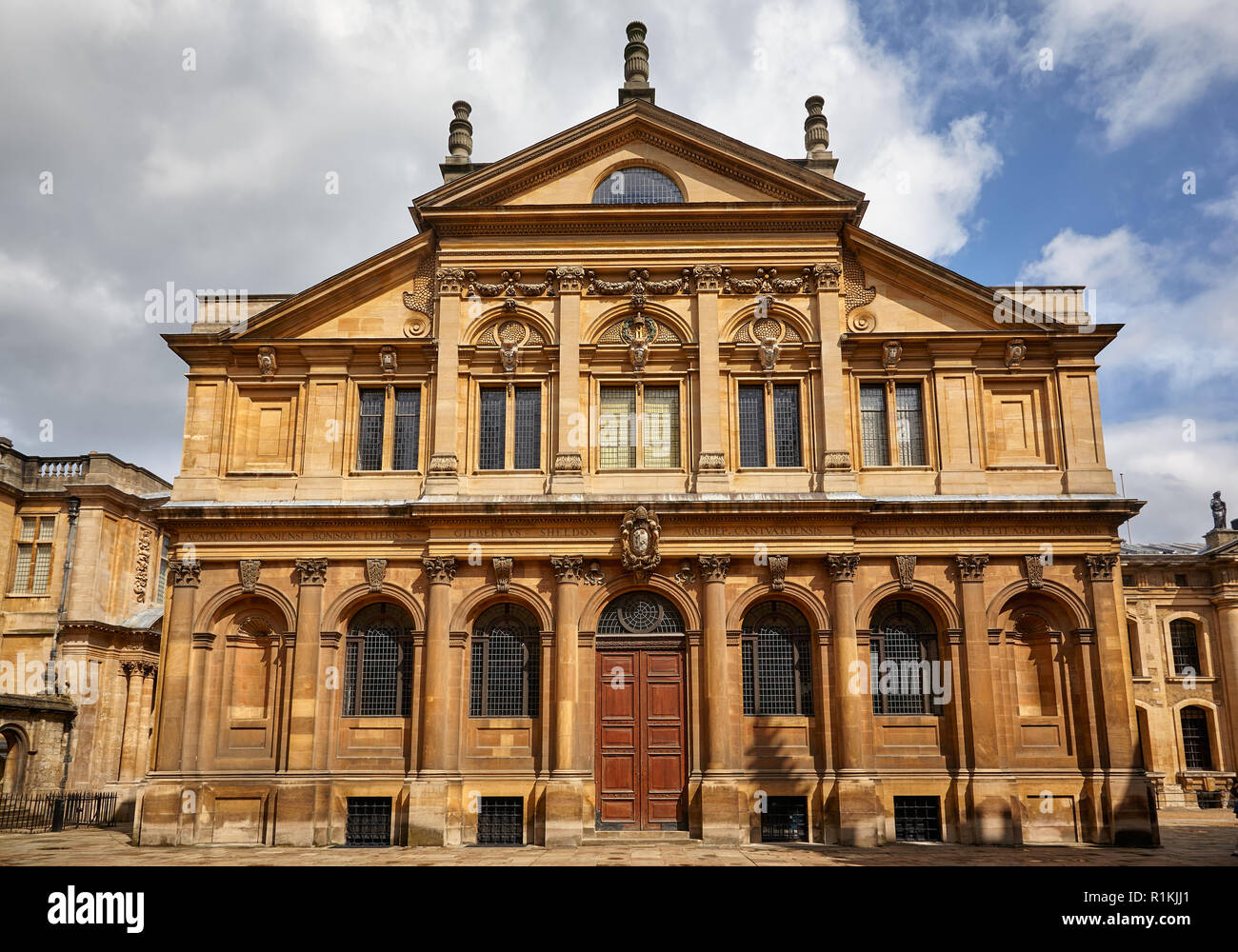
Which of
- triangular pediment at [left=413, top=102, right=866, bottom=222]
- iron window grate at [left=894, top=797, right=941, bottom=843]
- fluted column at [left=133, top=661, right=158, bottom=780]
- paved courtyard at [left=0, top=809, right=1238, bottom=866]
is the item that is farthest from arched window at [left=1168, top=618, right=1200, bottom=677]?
fluted column at [left=133, top=661, right=158, bottom=780]

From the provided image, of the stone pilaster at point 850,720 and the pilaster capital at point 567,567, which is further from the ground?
the pilaster capital at point 567,567

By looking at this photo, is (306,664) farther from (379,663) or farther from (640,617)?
(640,617)

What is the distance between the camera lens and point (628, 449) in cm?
2750

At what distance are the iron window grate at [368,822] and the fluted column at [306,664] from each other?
159 cm

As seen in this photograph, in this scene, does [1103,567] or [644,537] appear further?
[1103,567]

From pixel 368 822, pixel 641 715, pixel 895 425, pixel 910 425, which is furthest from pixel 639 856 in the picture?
pixel 910 425

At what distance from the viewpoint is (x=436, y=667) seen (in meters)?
25.5

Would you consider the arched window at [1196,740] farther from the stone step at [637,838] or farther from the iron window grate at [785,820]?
the stone step at [637,838]

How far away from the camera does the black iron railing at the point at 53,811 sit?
3228 cm

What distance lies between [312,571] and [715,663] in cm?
1077

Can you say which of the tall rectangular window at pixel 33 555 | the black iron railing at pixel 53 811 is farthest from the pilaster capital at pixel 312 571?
the tall rectangular window at pixel 33 555

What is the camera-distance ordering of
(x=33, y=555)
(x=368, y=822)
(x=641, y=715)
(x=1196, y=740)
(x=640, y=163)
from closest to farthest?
1. (x=368, y=822)
2. (x=641, y=715)
3. (x=640, y=163)
4. (x=33, y=555)
5. (x=1196, y=740)
